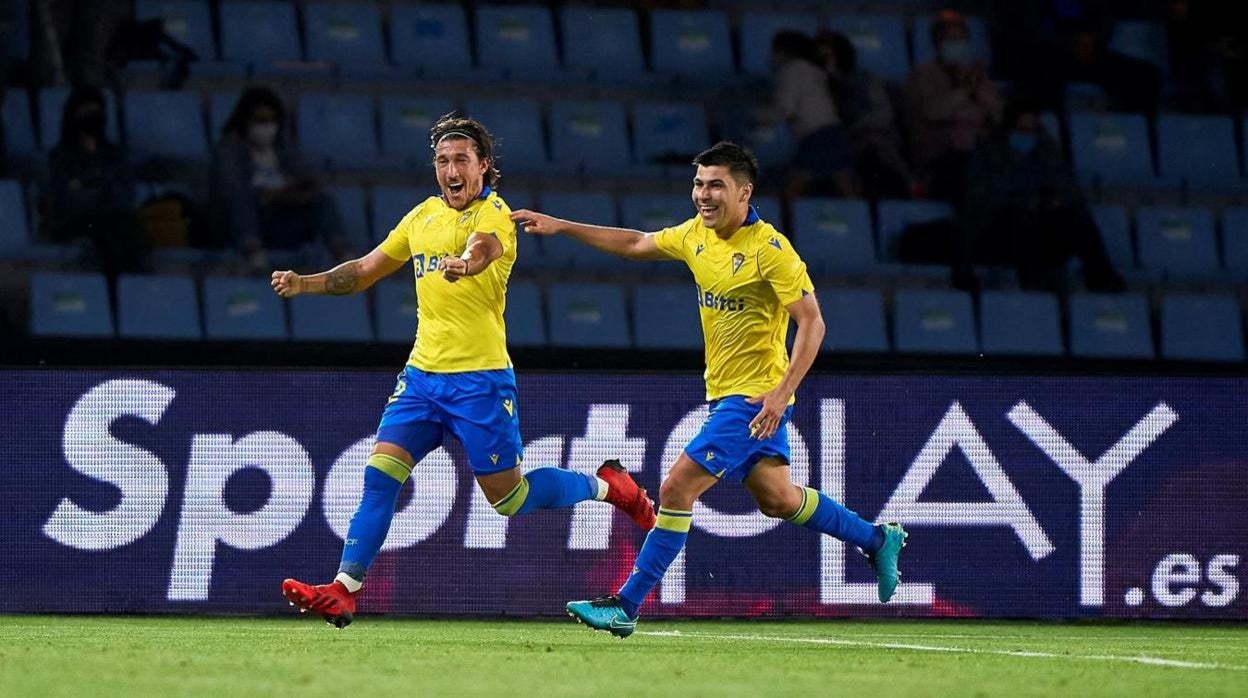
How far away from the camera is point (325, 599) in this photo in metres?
6.91

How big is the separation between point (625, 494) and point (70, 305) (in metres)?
4.11

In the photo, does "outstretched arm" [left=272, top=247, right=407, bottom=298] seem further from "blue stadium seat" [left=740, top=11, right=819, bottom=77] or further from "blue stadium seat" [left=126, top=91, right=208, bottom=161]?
"blue stadium seat" [left=740, top=11, right=819, bottom=77]

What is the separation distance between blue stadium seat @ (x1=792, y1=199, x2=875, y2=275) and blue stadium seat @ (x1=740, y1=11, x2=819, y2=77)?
1.45 metres

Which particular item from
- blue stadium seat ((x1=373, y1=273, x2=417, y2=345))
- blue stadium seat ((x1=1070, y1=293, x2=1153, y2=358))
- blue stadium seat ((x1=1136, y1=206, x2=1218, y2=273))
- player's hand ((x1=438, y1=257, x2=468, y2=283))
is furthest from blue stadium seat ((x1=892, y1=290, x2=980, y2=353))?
player's hand ((x1=438, y1=257, x2=468, y2=283))

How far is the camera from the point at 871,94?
12516mm

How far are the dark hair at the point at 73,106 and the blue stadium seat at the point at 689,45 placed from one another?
12.1ft

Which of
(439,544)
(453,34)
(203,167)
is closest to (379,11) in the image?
(453,34)

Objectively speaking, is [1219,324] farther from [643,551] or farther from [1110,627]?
[643,551]

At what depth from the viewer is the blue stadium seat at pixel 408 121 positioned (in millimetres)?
12297

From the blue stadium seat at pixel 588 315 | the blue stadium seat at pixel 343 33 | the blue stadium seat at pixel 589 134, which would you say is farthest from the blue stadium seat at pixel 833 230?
the blue stadium seat at pixel 343 33

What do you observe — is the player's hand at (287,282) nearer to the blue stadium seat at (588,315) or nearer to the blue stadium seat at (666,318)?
the blue stadium seat at (588,315)

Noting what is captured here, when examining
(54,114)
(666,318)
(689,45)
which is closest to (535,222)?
(666,318)

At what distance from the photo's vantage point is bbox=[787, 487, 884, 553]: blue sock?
24.9 ft

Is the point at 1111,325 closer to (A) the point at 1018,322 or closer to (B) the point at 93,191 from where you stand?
(A) the point at 1018,322
